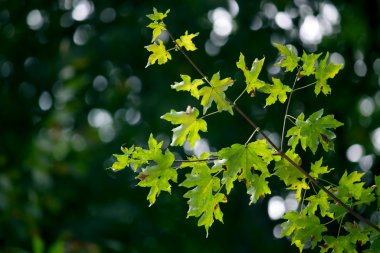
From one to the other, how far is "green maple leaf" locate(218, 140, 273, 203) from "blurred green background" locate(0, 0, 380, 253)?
2.90m

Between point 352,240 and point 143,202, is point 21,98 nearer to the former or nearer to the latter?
point 143,202

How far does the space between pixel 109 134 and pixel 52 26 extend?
1011 mm

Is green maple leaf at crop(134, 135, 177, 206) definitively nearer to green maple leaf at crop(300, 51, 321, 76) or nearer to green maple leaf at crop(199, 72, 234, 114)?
green maple leaf at crop(199, 72, 234, 114)

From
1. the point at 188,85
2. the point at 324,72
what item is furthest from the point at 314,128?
the point at 188,85

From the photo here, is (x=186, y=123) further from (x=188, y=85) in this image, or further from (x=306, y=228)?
(x=306, y=228)

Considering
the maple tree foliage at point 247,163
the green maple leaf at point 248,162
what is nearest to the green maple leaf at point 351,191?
the maple tree foliage at point 247,163

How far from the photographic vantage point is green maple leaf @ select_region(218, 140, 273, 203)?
0.95 meters

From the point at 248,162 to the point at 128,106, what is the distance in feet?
13.4

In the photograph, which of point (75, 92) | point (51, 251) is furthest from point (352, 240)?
point (75, 92)

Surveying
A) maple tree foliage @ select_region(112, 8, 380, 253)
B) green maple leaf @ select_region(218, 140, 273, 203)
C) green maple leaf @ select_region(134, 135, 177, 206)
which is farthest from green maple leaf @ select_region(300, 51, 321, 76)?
green maple leaf @ select_region(134, 135, 177, 206)

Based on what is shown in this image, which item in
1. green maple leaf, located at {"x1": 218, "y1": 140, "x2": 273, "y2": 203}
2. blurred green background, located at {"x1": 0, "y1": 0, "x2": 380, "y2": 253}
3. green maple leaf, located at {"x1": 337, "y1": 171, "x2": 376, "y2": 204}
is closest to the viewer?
green maple leaf, located at {"x1": 218, "y1": 140, "x2": 273, "y2": 203}

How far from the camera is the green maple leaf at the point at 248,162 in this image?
95cm

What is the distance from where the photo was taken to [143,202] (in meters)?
4.75

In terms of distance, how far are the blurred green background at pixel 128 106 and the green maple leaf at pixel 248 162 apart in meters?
2.90
